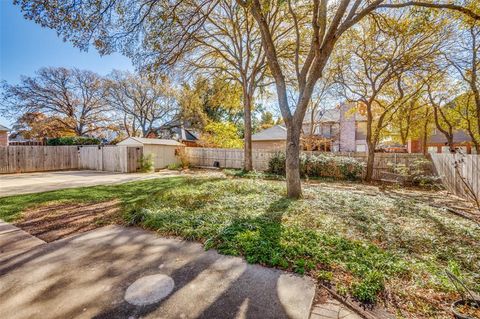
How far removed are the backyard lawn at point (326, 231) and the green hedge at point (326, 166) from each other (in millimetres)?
5505

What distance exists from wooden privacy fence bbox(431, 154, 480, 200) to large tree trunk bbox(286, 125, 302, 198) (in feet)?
10.6

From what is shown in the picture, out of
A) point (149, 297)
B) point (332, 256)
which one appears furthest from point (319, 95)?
→ point (149, 297)

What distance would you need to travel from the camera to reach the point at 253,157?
15422 mm

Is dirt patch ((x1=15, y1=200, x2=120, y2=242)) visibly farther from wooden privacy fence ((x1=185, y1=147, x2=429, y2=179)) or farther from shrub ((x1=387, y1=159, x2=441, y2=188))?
shrub ((x1=387, y1=159, x2=441, y2=188))

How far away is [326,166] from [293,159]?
683cm

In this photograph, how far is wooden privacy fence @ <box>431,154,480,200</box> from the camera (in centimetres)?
631

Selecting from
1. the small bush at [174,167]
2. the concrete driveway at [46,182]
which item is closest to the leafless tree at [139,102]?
the small bush at [174,167]

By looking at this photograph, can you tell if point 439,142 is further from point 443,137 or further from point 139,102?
point 139,102

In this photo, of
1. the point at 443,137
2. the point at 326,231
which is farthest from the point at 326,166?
the point at 443,137

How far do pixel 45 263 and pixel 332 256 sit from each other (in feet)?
12.1

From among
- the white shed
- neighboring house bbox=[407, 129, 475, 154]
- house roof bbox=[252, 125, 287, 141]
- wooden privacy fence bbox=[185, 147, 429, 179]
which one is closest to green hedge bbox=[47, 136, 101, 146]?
the white shed

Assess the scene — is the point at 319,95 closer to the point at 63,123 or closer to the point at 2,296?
the point at 2,296

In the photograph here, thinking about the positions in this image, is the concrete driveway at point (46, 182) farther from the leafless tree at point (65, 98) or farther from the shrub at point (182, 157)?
the leafless tree at point (65, 98)

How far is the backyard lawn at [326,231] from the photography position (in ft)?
7.94
